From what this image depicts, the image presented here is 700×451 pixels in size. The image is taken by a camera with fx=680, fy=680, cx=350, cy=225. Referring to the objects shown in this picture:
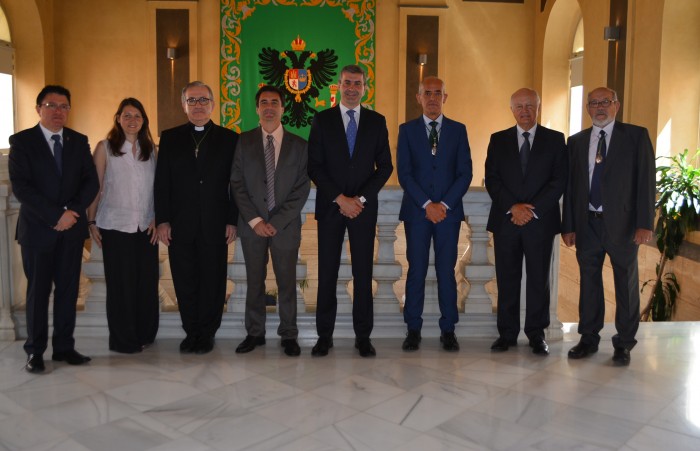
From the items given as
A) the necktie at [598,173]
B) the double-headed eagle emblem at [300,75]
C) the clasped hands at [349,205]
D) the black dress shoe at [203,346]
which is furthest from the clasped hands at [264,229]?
the double-headed eagle emblem at [300,75]

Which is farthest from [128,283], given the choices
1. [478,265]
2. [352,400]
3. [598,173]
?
[598,173]

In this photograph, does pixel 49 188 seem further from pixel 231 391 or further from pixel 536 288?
pixel 536 288

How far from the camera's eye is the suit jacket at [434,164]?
3.96 meters

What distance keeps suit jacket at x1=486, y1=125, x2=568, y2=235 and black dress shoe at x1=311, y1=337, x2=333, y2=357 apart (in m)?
1.20

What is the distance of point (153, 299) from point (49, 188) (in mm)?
917

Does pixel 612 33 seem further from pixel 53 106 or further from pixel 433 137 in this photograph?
pixel 53 106

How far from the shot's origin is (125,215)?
12.5 feet

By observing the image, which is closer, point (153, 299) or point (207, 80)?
point (153, 299)

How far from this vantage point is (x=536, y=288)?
4.00 m

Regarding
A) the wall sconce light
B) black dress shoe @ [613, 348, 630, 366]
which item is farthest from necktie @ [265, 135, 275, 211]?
the wall sconce light

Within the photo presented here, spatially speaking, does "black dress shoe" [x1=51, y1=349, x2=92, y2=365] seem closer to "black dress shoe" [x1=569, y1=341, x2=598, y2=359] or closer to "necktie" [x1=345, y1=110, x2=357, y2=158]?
"necktie" [x1=345, y1=110, x2=357, y2=158]

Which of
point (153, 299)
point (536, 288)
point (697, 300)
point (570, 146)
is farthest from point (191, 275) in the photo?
point (697, 300)

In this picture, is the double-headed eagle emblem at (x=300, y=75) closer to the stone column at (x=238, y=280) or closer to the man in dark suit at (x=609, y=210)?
the stone column at (x=238, y=280)

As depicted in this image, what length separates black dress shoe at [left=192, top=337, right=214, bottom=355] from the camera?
3.95 m
